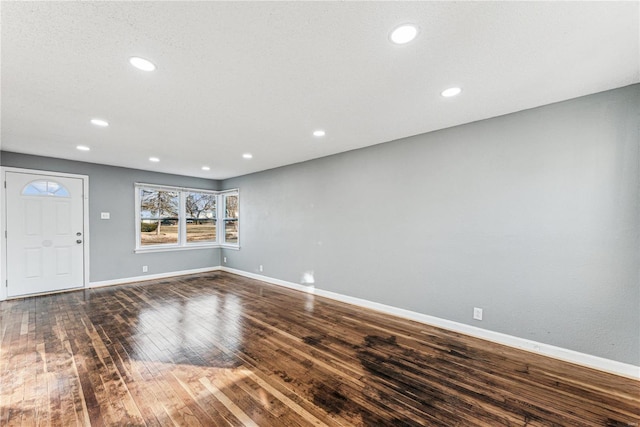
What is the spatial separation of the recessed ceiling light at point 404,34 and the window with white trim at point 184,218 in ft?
18.5

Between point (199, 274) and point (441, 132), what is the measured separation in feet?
20.1

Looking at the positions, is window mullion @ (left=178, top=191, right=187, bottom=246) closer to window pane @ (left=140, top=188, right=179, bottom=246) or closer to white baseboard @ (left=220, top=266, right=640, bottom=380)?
window pane @ (left=140, top=188, right=179, bottom=246)

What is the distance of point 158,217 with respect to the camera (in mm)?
6203

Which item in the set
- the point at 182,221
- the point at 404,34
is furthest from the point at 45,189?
the point at 404,34

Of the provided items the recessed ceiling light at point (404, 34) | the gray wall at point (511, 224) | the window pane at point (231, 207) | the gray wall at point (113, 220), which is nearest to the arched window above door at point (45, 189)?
the gray wall at point (113, 220)

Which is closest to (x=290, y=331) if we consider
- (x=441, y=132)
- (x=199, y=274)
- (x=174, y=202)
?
(x=441, y=132)

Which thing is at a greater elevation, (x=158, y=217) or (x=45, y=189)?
(x=45, y=189)

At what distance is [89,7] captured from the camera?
1.45 metres

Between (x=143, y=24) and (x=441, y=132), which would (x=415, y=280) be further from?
(x=143, y=24)

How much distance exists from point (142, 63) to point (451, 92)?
8.35 feet

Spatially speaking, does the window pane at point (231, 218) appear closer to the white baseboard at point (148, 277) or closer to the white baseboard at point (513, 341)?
the white baseboard at point (148, 277)

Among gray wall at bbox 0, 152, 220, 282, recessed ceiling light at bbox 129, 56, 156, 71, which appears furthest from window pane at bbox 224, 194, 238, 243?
recessed ceiling light at bbox 129, 56, 156, 71

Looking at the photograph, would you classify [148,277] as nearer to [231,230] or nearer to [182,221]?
[182,221]

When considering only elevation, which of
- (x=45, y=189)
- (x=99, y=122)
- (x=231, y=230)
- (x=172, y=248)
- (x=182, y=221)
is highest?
(x=99, y=122)
